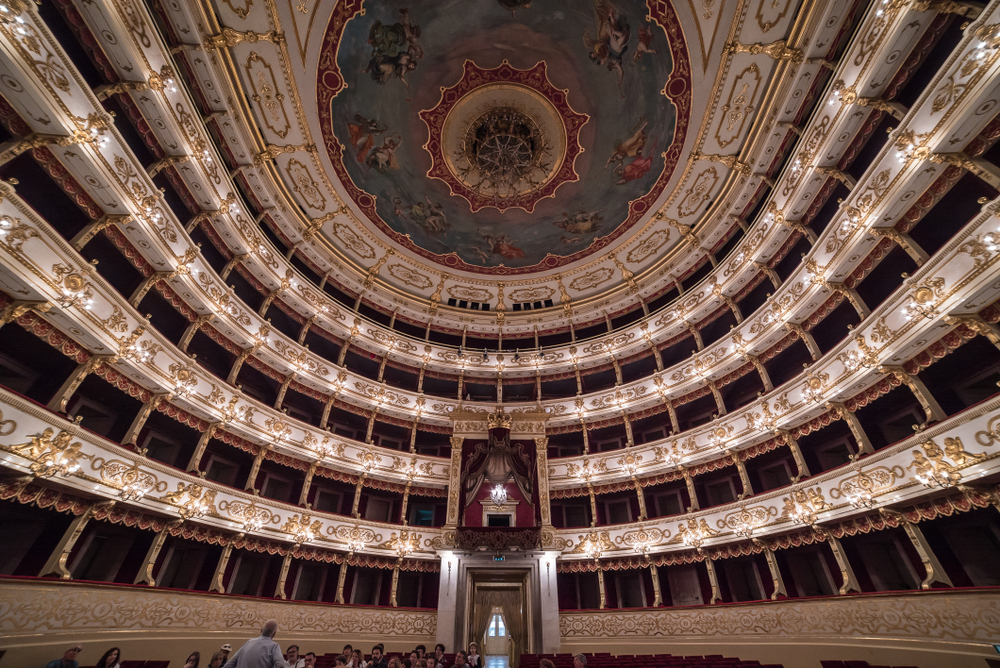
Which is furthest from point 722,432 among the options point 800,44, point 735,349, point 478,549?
point 800,44

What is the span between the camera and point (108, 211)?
1026 centimetres

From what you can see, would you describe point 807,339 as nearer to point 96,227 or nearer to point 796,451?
point 796,451

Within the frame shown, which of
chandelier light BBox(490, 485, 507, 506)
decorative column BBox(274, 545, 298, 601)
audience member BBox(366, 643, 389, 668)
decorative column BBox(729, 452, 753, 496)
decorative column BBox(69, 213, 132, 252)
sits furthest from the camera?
chandelier light BBox(490, 485, 507, 506)

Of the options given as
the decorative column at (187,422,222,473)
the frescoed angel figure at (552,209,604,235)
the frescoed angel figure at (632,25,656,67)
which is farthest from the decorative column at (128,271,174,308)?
the frescoed angel figure at (632,25,656,67)

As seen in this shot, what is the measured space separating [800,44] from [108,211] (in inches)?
791

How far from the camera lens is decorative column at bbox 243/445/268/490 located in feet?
46.6

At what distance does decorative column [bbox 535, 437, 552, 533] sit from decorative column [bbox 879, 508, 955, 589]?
11.2 metres

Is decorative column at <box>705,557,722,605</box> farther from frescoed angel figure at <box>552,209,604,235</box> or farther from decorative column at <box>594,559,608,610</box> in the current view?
frescoed angel figure at <box>552,209,604,235</box>

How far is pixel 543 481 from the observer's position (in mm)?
18375

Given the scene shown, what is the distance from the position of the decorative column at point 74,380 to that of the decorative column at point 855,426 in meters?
Answer: 20.1

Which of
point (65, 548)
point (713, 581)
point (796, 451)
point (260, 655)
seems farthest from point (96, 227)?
point (713, 581)

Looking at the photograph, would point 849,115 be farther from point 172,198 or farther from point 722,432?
point 172,198

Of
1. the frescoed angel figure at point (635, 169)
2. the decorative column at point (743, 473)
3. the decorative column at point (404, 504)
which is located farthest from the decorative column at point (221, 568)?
the frescoed angel figure at point (635, 169)

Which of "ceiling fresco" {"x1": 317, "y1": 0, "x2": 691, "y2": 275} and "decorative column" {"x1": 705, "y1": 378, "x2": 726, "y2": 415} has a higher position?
"ceiling fresco" {"x1": 317, "y1": 0, "x2": 691, "y2": 275}
